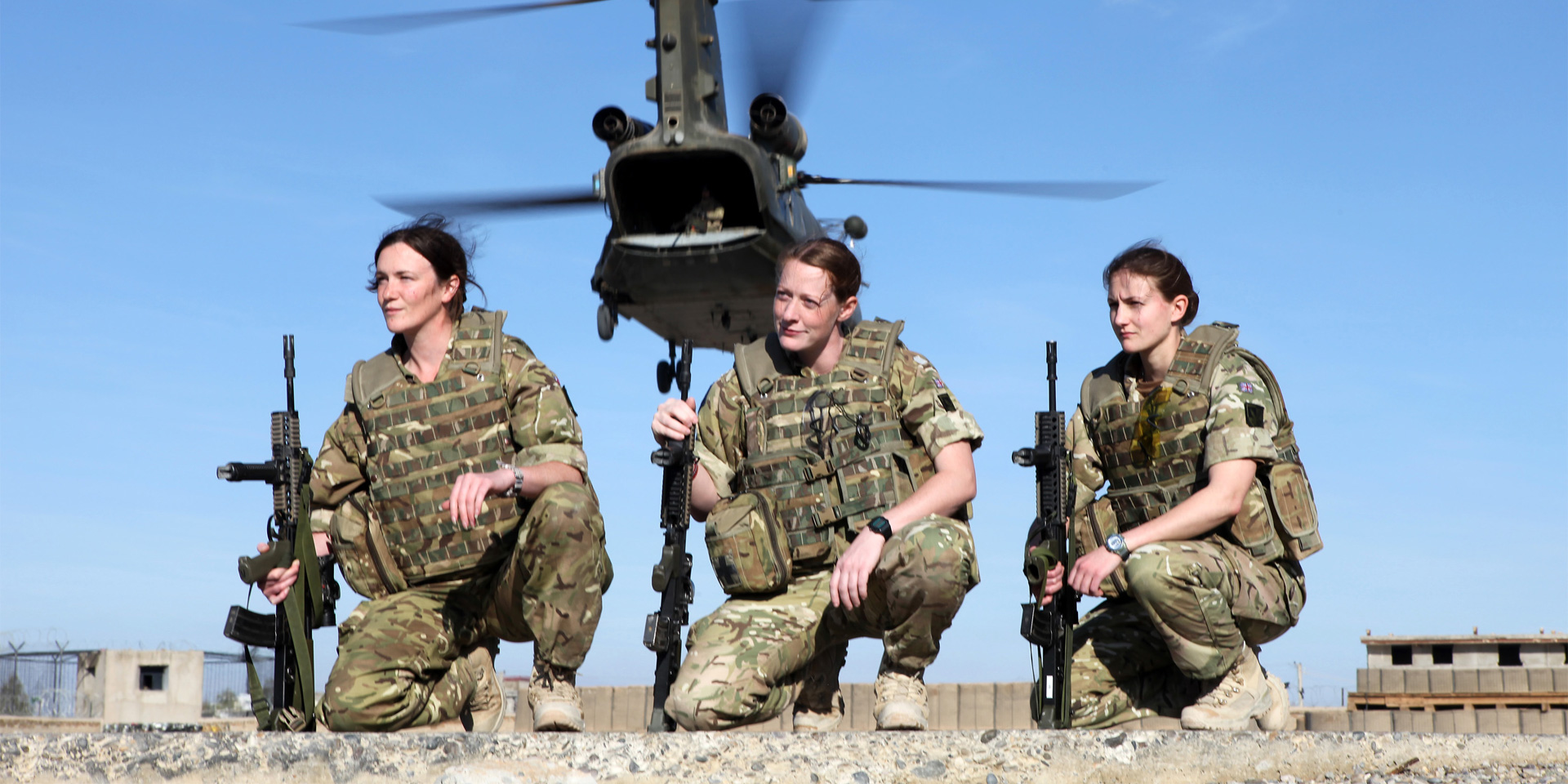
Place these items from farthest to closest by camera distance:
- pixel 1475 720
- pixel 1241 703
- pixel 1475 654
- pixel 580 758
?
pixel 1475 654
pixel 1475 720
pixel 1241 703
pixel 580 758

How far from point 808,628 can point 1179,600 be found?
3.57ft

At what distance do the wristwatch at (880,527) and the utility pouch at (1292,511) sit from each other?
132cm

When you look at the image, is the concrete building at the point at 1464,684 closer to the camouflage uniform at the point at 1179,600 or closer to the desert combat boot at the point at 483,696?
the camouflage uniform at the point at 1179,600

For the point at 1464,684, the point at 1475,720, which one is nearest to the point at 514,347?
the point at 1475,720

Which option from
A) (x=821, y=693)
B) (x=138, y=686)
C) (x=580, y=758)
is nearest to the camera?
(x=580, y=758)

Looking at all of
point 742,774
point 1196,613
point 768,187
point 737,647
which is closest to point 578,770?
point 742,774

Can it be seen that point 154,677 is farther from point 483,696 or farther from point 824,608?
point 824,608

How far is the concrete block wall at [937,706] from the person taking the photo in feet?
42.7

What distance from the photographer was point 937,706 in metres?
13.6

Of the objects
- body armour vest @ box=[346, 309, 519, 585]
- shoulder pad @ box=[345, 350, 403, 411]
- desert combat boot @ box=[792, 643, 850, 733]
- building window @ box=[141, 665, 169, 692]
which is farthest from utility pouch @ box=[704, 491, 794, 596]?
building window @ box=[141, 665, 169, 692]

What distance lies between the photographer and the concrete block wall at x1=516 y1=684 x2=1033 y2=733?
13023mm

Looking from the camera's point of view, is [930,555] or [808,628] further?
[808,628]

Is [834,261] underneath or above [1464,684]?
above

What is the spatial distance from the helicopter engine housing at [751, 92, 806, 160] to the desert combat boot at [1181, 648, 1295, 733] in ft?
28.7
